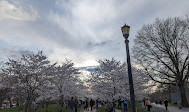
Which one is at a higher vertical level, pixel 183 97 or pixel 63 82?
pixel 63 82

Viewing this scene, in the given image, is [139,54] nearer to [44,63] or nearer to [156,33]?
[156,33]

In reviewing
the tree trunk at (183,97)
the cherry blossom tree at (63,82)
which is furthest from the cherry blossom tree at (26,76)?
the tree trunk at (183,97)

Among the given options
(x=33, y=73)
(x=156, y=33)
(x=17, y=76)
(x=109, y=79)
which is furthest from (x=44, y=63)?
(x=156, y=33)

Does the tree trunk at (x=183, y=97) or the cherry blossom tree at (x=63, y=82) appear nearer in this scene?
the cherry blossom tree at (x=63, y=82)

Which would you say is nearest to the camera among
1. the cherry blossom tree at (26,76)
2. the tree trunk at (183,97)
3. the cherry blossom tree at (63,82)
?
the cherry blossom tree at (26,76)

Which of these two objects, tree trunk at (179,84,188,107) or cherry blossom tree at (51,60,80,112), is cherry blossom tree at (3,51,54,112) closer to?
cherry blossom tree at (51,60,80,112)

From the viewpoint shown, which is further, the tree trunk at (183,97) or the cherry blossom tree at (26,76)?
the tree trunk at (183,97)

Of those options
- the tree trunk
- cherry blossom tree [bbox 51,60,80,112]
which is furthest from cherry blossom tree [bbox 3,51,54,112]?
the tree trunk

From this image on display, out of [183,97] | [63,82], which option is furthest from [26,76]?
[183,97]

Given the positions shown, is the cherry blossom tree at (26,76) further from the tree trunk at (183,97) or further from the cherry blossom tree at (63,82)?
the tree trunk at (183,97)

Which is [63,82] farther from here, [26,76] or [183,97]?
[183,97]

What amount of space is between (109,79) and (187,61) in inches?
609

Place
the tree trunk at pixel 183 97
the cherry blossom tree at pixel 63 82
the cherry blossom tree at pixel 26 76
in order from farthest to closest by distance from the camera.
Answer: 1. the tree trunk at pixel 183 97
2. the cherry blossom tree at pixel 63 82
3. the cherry blossom tree at pixel 26 76

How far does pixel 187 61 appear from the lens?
24.6 metres
